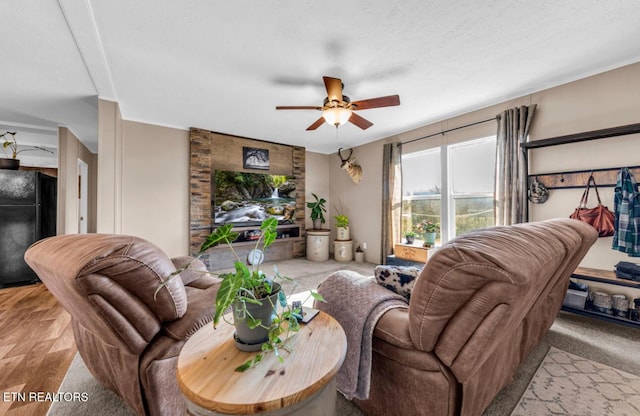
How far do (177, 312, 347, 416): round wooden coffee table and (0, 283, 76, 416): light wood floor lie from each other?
4.76ft

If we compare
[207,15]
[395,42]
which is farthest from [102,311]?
[395,42]

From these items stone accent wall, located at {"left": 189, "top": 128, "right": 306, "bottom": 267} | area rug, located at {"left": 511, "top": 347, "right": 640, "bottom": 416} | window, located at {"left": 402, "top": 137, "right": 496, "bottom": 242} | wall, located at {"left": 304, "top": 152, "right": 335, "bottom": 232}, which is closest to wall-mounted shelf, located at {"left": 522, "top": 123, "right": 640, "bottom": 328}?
window, located at {"left": 402, "top": 137, "right": 496, "bottom": 242}

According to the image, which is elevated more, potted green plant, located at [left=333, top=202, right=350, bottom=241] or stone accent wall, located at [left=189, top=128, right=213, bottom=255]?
stone accent wall, located at [left=189, top=128, right=213, bottom=255]

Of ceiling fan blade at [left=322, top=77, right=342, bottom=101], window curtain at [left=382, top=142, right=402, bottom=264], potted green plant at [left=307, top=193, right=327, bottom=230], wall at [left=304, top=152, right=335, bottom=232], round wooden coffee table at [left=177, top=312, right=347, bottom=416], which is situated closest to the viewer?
round wooden coffee table at [left=177, top=312, right=347, bottom=416]

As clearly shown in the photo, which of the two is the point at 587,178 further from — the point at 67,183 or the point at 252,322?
the point at 67,183

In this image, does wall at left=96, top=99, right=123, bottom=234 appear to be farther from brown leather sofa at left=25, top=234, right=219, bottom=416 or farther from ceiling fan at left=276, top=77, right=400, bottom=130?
ceiling fan at left=276, top=77, right=400, bottom=130

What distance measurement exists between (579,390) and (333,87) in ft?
9.13

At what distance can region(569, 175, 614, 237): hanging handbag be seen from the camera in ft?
7.76

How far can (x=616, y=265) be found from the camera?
2244mm

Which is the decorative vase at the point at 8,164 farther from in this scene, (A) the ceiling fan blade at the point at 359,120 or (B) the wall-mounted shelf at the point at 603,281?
(B) the wall-mounted shelf at the point at 603,281

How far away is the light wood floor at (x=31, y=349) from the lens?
5.00 ft

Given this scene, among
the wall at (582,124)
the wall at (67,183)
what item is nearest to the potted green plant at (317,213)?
the wall at (582,124)

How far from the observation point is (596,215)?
2416mm

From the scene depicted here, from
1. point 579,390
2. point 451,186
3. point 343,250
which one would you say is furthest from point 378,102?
point 343,250
